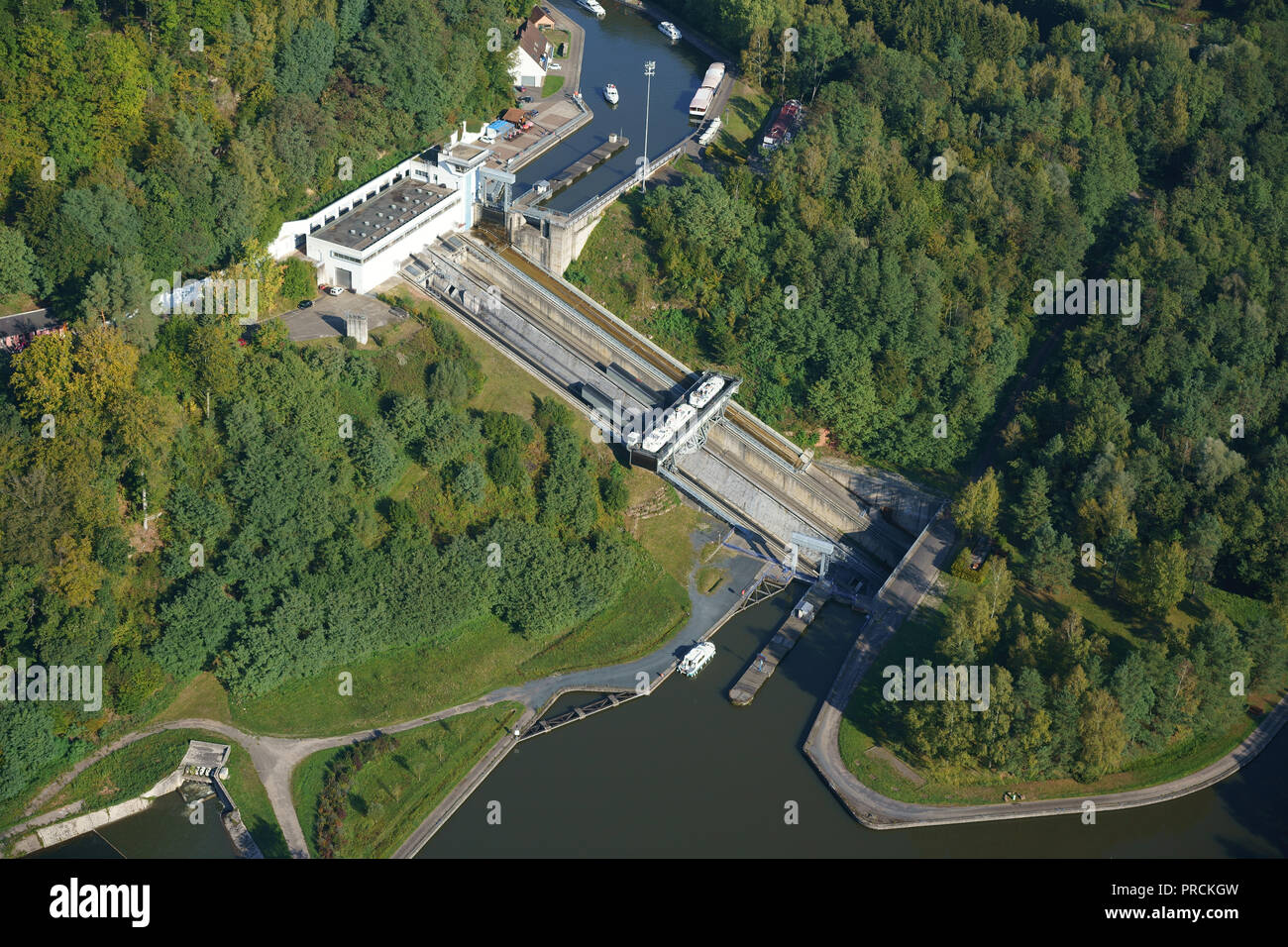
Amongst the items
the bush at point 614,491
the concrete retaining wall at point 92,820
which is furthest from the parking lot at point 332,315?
the concrete retaining wall at point 92,820

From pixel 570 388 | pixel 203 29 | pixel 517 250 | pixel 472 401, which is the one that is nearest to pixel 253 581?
pixel 472 401

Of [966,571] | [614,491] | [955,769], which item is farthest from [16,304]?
[955,769]

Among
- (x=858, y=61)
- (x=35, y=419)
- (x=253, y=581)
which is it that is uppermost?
(x=858, y=61)

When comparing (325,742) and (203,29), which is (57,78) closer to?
(203,29)

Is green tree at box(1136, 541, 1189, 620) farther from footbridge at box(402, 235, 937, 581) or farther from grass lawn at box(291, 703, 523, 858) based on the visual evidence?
grass lawn at box(291, 703, 523, 858)

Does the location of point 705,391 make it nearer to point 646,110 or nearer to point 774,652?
point 774,652

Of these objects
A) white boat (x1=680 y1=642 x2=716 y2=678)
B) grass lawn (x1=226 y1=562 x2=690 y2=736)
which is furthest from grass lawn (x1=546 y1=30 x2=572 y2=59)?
white boat (x1=680 y1=642 x2=716 y2=678)

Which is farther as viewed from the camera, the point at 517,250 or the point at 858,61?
the point at 858,61
